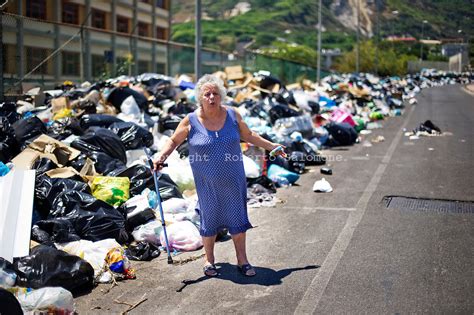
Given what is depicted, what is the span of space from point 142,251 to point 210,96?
1.66 m

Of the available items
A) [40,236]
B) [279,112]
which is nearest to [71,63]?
[279,112]

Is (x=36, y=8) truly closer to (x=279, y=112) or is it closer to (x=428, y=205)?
(x=279, y=112)

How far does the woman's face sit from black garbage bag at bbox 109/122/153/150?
3.61 meters

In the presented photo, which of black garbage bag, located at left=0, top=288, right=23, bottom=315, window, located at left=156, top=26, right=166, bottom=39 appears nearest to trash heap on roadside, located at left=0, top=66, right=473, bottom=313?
black garbage bag, located at left=0, top=288, right=23, bottom=315

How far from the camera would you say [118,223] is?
5391 mm

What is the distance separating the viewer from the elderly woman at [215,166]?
4.55m

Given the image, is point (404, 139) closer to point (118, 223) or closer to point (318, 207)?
point (318, 207)

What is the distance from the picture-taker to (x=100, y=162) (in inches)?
272

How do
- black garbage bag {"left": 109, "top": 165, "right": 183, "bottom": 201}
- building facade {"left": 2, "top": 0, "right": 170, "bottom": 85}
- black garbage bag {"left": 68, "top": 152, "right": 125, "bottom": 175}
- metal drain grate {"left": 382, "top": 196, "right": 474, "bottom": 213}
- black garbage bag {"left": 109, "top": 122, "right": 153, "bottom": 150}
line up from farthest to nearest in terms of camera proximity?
1. building facade {"left": 2, "top": 0, "right": 170, "bottom": 85}
2. black garbage bag {"left": 109, "top": 122, "right": 153, "bottom": 150}
3. black garbage bag {"left": 68, "top": 152, "right": 125, "bottom": 175}
4. metal drain grate {"left": 382, "top": 196, "right": 474, "bottom": 213}
5. black garbage bag {"left": 109, "top": 165, "right": 183, "bottom": 201}

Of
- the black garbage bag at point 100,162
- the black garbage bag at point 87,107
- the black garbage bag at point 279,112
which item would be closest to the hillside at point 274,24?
the black garbage bag at point 279,112

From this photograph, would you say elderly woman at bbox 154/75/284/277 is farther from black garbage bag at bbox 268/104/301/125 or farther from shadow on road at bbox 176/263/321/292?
black garbage bag at bbox 268/104/301/125

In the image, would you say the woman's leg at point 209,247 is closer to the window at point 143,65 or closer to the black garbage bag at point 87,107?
the black garbage bag at point 87,107

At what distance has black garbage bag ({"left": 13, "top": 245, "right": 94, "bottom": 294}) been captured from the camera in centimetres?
414

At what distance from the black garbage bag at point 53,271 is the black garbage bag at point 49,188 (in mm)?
1109
